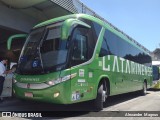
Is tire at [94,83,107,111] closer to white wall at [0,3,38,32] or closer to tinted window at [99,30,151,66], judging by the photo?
tinted window at [99,30,151,66]

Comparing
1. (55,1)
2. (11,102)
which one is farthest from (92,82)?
(55,1)

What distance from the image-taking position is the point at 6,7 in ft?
47.5

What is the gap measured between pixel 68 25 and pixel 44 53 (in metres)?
1.49

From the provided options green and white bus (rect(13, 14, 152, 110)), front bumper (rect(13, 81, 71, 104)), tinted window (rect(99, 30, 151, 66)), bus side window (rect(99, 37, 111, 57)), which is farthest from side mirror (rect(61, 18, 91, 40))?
tinted window (rect(99, 30, 151, 66))

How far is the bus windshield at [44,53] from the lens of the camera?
872 centimetres

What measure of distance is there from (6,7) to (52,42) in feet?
21.2

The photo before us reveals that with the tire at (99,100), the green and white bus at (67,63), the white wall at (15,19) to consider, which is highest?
the white wall at (15,19)

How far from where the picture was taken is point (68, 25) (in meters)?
8.09

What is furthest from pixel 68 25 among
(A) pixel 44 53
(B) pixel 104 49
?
(B) pixel 104 49

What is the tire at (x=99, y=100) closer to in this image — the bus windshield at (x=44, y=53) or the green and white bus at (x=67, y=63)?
the green and white bus at (x=67, y=63)

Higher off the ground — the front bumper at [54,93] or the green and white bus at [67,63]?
the green and white bus at [67,63]

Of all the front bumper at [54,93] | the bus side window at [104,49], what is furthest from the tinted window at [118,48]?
the front bumper at [54,93]

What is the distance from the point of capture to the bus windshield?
8719 mm

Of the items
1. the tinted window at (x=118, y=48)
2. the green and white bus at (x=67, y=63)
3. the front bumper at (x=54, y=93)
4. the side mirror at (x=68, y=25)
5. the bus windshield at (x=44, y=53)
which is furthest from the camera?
the tinted window at (x=118, y=48)
